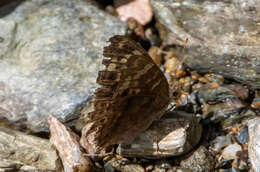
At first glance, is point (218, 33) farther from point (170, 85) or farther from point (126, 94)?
point (126, 94)

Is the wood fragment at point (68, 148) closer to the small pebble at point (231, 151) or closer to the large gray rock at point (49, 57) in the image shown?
the large gray rock at point (49, 57)

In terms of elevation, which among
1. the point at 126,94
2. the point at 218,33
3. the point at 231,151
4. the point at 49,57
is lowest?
the point at 231,151

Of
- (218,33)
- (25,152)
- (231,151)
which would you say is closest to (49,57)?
(25,152)

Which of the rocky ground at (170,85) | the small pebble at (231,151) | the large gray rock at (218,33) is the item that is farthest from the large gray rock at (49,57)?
the small pebble at (231,151)

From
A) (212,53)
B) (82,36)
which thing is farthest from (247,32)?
(82,36)

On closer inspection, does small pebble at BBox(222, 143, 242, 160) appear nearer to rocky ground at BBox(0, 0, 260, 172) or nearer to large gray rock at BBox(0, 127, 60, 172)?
rocky ground at BBox(0, 0, 260, 172)

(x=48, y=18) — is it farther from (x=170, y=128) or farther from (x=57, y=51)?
(x=170, y=128)

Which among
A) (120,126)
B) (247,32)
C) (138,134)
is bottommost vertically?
(138,134)
